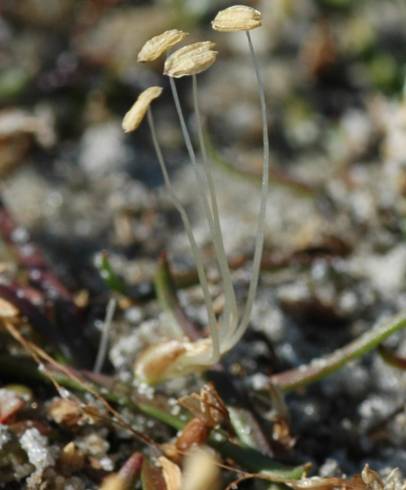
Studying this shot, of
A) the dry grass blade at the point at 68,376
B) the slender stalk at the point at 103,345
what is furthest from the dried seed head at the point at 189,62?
the dry grass blade at the point at 68,376

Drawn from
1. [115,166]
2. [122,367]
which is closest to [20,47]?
[115,166]

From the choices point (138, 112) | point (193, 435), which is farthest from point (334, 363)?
point (138, 112)

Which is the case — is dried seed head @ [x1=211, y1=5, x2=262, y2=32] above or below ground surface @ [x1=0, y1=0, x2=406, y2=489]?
above

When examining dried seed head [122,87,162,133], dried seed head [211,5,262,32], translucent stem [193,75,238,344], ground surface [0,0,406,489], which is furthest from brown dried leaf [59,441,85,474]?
dried seed head [211,5,262,32]

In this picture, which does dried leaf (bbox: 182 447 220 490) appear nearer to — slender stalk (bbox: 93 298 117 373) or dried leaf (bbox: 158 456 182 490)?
dried leaf (bbox: 158 456 182 490)

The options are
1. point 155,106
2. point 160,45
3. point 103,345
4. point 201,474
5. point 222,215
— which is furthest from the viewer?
point 155,106

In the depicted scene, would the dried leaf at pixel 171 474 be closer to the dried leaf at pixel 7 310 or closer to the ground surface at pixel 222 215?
the ground surface at pixel 222 215

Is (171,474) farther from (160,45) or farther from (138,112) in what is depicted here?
(160,45)

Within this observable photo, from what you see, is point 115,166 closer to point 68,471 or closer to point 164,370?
point 164,370
